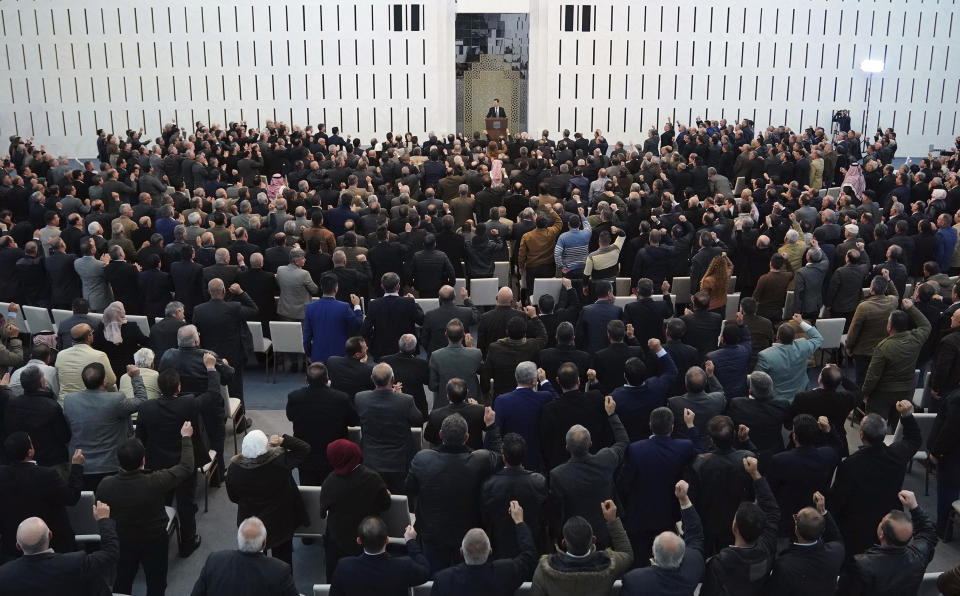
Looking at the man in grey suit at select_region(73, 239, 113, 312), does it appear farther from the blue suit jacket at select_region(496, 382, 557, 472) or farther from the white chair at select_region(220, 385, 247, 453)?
the blue suit jacket at select_region(496, 382, 557, 472)

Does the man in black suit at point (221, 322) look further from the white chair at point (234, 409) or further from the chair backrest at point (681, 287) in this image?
the chair backrest at point (681, 287)

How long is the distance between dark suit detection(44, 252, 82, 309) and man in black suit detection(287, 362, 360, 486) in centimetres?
556

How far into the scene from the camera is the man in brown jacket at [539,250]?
11.7 metres

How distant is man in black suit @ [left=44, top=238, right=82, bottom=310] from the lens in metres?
11.0

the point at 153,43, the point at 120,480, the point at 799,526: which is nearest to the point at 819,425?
the point at 799,526

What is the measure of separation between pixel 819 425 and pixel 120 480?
4835 millimetres

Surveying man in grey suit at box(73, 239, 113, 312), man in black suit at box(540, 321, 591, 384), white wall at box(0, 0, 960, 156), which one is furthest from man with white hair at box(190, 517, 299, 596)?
white wall at box(0, 0, 960, 156)

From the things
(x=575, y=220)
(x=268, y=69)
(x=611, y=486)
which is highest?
(x=268, y=69)

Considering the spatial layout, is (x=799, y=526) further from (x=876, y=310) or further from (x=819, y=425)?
(x=876, y=310)

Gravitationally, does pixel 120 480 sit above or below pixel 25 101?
below

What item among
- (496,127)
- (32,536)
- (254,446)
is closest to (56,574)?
(32,536)

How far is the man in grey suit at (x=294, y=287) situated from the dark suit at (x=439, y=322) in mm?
2053

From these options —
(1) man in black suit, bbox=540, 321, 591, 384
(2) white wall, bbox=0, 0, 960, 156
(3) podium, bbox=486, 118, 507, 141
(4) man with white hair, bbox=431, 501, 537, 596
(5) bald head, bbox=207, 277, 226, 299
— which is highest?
(2) white wall, bbox=0, 0, 960, 156

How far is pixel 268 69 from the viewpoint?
29453 mm
